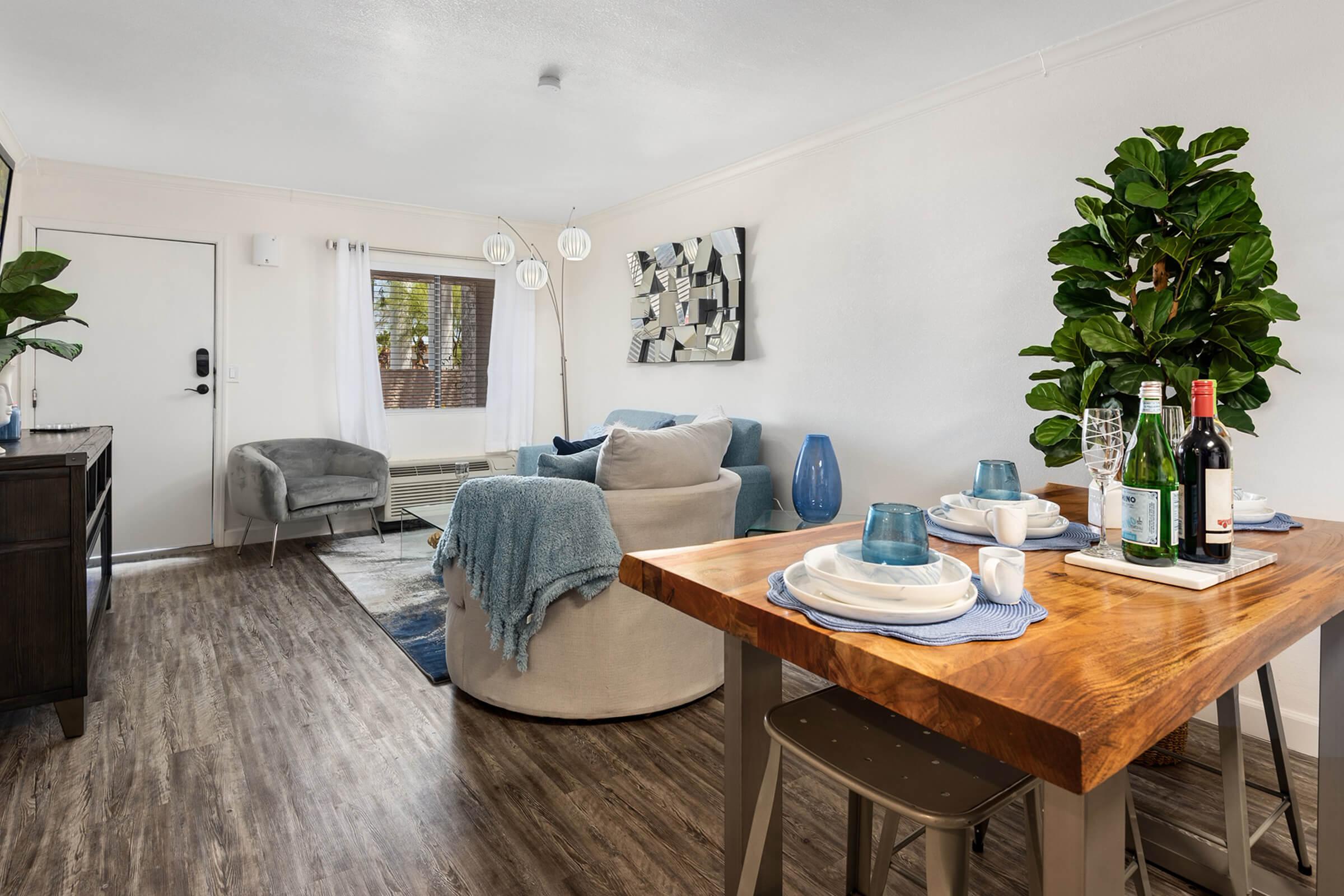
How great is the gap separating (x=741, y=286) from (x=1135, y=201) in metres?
2.56

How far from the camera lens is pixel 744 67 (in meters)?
3.03

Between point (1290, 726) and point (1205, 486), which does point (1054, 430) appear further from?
point (1290, 726)

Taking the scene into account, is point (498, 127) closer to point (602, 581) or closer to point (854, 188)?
point (854, 188)

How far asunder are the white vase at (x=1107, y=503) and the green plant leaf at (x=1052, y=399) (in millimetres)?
859

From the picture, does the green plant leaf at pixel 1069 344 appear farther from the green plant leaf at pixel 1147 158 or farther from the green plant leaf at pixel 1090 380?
the green plant leaf at pixel 1147 158

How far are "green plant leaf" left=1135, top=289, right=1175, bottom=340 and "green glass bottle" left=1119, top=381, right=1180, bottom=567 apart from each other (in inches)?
38.7

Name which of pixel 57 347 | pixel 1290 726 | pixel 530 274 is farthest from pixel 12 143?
pixel 1290 726

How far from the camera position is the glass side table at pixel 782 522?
3.36m

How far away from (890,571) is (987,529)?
22.3 inches

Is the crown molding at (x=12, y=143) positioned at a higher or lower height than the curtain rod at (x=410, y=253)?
higher

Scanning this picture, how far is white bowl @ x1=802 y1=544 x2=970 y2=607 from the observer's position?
0.98 metres

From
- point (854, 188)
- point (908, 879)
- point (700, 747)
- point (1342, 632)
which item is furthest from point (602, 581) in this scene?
point (854, 188)

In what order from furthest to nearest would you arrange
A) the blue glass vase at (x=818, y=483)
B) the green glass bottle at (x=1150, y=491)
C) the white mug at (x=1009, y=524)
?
the blue glass vase at (x=818, y=483) → the white mug at (x=1009, y=524) → the green glass bottle at (x=1150, y=491)

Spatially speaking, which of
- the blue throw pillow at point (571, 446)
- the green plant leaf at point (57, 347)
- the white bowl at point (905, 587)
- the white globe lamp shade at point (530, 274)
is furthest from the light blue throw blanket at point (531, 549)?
the white globe lamp shade at point (530, 274)
